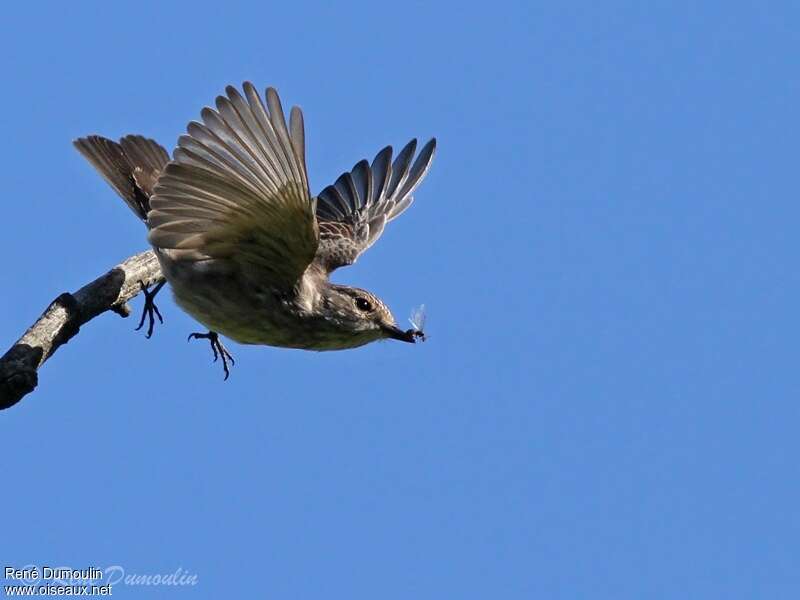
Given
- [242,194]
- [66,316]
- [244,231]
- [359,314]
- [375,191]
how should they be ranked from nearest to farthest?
[66,316], [242,194], [244,231], [359,314], [375,191]

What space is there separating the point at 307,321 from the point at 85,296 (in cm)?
171

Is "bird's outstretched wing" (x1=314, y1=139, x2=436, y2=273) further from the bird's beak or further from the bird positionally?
the bird's beak

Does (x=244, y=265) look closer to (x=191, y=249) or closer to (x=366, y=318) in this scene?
(x=191, y=249)

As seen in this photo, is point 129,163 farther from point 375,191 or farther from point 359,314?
point 375,191

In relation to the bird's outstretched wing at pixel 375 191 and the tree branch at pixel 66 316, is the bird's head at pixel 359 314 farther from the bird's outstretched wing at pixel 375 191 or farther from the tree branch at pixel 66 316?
the bird's outstretched wing at pixel 375 191

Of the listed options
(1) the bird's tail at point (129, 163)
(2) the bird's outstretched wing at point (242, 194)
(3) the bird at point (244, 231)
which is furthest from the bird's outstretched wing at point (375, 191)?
(2) the bird's outstretched wing at point (242, 194)

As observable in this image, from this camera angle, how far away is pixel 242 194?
795 cm

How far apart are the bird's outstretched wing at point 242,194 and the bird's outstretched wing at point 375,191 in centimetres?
264

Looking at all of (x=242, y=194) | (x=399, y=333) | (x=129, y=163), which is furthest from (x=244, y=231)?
(x=129, y=163)

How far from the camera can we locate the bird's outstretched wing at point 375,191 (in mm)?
11359

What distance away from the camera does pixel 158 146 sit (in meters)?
9.84

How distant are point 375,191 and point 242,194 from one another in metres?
3.88

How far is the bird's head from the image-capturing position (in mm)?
8867

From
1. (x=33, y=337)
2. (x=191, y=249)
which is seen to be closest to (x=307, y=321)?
(x=191, y=249)
